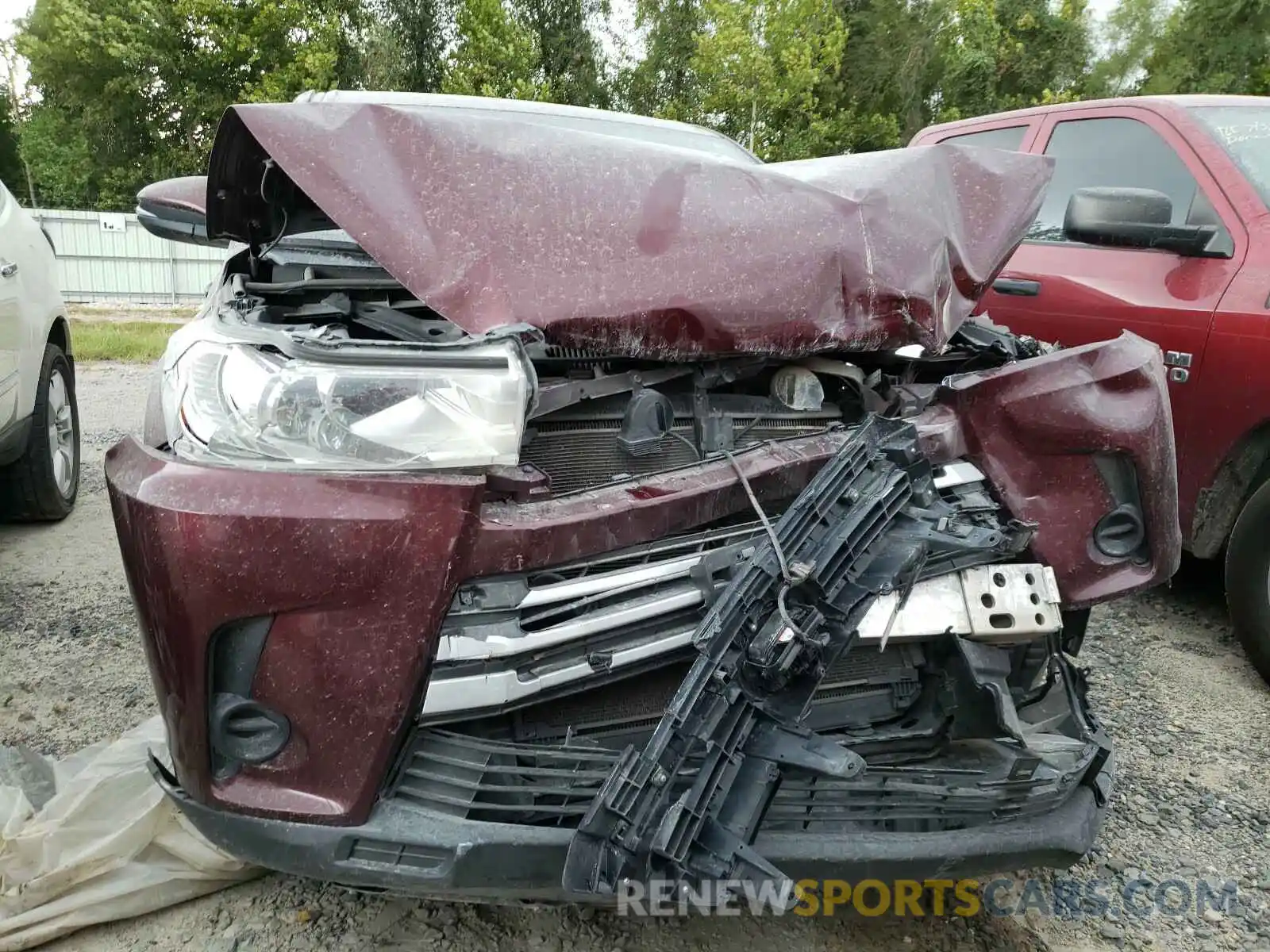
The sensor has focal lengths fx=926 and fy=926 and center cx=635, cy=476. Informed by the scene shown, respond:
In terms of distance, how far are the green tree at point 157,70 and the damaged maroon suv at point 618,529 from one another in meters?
19.6

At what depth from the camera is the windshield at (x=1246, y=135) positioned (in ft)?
10.9

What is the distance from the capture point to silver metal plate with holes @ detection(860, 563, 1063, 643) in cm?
172

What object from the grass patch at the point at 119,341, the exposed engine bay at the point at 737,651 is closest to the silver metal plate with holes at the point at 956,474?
the exposed engine bay at the point at 737,651

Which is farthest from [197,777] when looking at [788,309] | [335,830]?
[788,309]

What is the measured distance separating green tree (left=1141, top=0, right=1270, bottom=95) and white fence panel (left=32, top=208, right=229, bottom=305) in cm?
1795

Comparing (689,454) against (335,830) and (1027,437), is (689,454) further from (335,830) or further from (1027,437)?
(335,830)

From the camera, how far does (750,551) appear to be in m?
1.65

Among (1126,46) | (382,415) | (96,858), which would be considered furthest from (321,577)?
(1126,46)

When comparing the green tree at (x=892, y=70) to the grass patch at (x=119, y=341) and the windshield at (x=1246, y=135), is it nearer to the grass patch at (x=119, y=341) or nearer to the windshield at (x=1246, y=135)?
the grass patch at (x=119, y=341)

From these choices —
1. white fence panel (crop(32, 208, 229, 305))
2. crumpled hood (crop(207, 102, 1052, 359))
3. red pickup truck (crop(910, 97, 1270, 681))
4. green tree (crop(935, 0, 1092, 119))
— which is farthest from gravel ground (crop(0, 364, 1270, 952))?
green tree (crop(935, 0, 1092, 119))

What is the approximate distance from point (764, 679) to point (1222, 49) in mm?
19746

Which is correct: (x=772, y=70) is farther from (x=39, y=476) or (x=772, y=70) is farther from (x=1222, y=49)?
(x=39, y=476)

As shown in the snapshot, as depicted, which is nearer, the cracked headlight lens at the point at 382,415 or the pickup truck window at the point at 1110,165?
the cracked headlight lens at the point at 382,415

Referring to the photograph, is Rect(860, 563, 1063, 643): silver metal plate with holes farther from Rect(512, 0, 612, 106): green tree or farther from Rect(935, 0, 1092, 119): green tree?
Rect(512, 0, 612, 106): green tree
